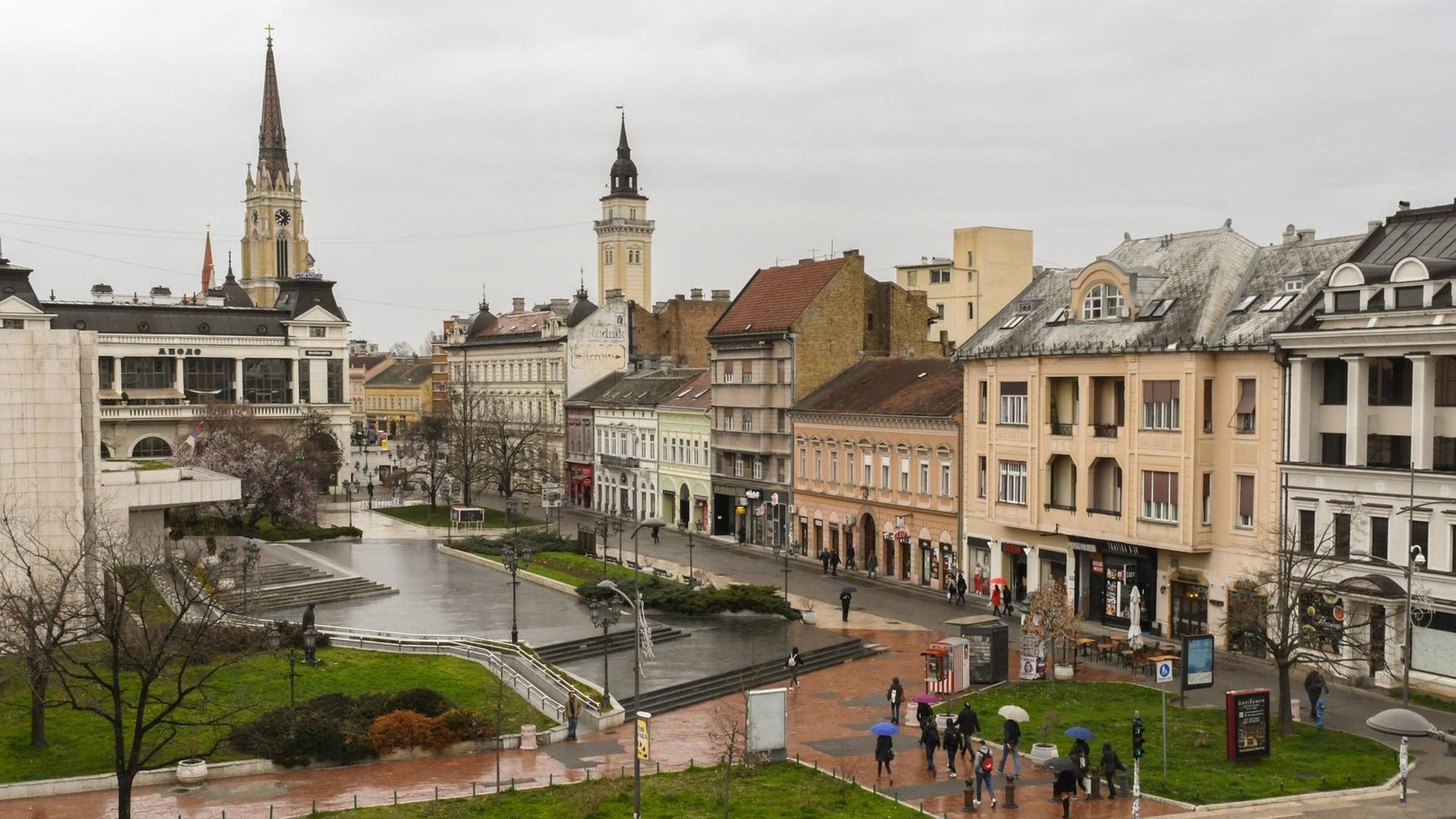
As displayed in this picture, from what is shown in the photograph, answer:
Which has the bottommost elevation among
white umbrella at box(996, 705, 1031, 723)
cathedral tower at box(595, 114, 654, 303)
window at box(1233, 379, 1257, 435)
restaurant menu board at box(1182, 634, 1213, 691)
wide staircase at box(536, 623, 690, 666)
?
wide staircase at box(536, 623, 690, 666)

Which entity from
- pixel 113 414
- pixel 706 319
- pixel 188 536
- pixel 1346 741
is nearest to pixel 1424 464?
pixel 1346 741

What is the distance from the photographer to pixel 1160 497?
47125mm

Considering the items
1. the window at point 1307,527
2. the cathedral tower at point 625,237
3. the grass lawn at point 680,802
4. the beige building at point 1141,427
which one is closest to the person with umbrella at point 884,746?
the grass lawn at point 680,802

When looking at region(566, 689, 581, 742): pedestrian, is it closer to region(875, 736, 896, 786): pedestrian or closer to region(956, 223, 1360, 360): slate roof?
region(875, 736, 896, 786): pedestrian

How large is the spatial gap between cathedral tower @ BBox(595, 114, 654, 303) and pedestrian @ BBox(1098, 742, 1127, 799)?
107 meters

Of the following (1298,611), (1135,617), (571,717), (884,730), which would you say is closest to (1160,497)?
(1135,617)

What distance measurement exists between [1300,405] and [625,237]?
97.3m

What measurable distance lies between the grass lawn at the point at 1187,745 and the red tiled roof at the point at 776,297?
35.1 meters

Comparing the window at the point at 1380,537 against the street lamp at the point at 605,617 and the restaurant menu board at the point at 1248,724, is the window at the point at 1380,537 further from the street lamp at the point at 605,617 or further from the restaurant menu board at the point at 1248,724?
the street lamp at the point at 605,617

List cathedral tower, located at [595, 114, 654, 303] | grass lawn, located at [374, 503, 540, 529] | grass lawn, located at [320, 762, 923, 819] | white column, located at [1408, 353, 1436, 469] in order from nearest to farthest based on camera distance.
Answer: grass lawn, located at [320, 762, 923, 819] < white column, located at [1408, 353, 1436, 469] < grass lawn, located at [374, 503, 540, 529] < cathedral tower, located at [595, 114, 654, 303]

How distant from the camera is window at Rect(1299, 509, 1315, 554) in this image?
4241 centimetres

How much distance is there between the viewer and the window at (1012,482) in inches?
2111

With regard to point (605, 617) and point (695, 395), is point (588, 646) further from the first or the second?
point (695, 395)

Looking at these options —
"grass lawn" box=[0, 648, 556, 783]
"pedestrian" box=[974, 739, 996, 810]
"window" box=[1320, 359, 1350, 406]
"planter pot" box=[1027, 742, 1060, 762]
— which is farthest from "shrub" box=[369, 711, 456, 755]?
"window" box=[1320, 359, 1350, 406]
